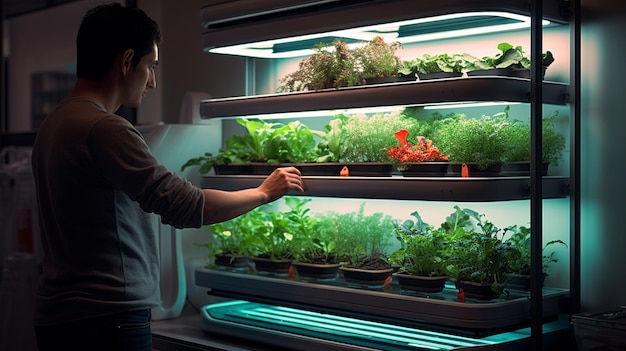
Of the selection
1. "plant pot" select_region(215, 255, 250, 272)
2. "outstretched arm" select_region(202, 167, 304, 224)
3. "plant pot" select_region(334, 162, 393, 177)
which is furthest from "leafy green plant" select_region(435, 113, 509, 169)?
"plant pot" select_region(215, 255, 250, 272)

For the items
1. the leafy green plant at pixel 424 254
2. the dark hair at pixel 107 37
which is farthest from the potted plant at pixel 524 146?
the dark hair at pixel 107 37

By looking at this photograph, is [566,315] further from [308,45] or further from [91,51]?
[91,51]

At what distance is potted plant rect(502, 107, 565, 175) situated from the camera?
296cm

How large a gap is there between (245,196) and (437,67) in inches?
33.8

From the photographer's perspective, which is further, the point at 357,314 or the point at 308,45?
the point at 308,45

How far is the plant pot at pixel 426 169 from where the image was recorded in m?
2.95

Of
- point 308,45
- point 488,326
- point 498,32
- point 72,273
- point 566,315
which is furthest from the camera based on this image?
point 308,45

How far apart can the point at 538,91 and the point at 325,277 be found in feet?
3.76

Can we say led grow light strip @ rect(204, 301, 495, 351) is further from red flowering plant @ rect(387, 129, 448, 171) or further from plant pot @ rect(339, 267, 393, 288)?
red flowering plant @ rect(387, 129, 448, 171)

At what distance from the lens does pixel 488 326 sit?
9.17 ft

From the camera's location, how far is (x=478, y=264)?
2920 millimetres

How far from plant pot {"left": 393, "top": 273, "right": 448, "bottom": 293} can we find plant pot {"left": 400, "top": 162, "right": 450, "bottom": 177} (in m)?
0.37

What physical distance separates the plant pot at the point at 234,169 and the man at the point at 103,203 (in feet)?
3.31

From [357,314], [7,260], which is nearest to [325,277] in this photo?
[357,314]
